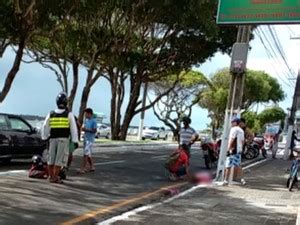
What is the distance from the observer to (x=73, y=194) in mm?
11000

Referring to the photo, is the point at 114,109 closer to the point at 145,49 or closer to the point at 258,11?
the point at 145,49

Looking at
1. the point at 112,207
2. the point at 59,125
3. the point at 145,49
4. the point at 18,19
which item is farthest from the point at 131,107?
the point at 112,207

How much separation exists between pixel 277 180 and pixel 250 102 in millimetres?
47574

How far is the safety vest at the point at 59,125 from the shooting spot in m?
12.0

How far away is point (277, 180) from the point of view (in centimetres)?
1631

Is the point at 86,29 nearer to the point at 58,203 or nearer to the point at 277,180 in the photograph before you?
the point at 277,180

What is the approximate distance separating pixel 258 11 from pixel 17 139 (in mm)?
7240

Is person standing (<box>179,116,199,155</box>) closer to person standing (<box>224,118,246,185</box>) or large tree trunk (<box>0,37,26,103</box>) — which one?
person standing (<box>224,118,246,185</box>)

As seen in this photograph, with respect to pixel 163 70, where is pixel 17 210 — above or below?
below

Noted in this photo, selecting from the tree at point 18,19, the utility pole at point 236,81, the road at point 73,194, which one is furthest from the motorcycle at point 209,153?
the tree at point 18,19

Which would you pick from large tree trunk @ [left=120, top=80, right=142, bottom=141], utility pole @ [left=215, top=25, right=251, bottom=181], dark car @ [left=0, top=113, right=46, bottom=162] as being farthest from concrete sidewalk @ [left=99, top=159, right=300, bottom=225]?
large tree trunk @ [left=120, top=80, right=142, bottom=141]

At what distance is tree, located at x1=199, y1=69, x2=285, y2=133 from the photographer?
2406 inches

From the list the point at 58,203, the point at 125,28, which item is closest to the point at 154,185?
the point at 58,203

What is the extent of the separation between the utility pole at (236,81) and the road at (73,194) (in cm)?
158
